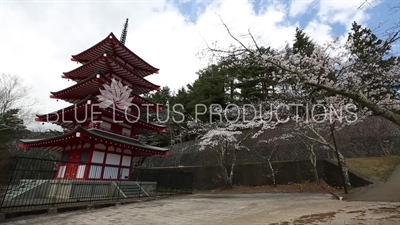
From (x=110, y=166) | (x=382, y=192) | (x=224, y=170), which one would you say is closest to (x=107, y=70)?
(x=110, y=166)

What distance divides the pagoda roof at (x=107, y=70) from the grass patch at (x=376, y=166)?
48.0 ft

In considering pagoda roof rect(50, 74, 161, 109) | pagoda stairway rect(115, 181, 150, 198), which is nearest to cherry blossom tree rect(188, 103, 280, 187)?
pagoda roof rect(50, 74, 161, 109)

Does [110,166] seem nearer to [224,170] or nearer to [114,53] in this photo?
[114,53]

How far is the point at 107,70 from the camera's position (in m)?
15.6

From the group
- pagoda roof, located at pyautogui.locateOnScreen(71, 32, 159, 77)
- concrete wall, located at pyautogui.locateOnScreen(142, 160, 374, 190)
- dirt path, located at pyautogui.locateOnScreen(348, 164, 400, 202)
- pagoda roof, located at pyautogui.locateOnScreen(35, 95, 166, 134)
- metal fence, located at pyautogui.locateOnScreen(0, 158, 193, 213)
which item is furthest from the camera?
concrete wall, located at pyautogui.locateOnScreen(142, 160, 374, 190)

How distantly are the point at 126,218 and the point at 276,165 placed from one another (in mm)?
12974

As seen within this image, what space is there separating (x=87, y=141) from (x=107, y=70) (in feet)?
17.4

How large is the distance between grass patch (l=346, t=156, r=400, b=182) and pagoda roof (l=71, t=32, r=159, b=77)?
1507 cm

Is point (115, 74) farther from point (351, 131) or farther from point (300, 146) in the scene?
point (351, 131)

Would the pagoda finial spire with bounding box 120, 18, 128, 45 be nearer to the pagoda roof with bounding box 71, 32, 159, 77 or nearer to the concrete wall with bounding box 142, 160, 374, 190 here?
the pagoda roof with bounding box 71, 32, 159, 77

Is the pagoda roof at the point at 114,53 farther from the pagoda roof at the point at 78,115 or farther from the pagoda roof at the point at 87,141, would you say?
the pagoda roof at the point at 87,141

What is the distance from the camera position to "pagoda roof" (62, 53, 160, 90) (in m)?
14.6

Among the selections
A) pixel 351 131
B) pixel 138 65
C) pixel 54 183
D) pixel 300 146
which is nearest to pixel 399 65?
pixel 351 131

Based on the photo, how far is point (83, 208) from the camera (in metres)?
8.95
